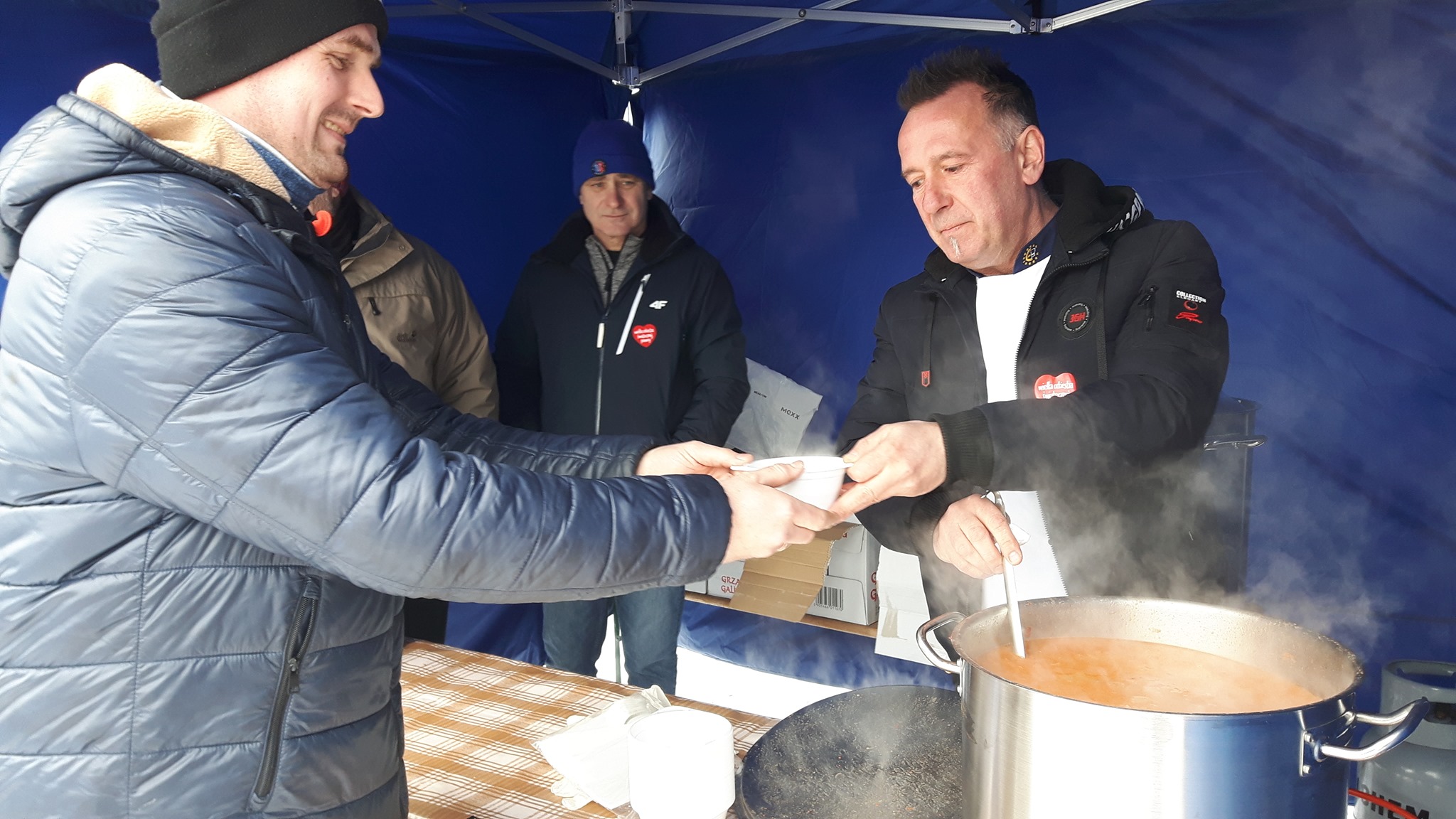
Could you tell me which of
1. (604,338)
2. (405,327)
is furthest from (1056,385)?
(405,327)

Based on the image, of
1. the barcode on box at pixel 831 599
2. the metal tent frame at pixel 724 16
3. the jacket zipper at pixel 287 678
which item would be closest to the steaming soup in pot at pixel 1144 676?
the jacket zipper at pixel 287 678

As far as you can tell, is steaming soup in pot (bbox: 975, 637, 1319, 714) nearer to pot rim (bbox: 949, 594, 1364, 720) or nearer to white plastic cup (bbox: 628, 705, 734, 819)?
pot rim (bbox: 949, 594, 1364, 720)

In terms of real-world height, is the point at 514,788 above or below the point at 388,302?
below

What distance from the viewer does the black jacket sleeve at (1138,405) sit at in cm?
177

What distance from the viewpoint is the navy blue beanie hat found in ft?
12.9

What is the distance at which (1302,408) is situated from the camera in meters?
3.47

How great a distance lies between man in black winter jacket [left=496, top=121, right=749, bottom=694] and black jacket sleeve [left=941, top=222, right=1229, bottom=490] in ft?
6.77

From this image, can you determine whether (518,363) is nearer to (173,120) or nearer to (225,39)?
(225,39)

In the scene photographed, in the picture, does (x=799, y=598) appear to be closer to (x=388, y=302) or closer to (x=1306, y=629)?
(x=388, y=302)

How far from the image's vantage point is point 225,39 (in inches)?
55.5

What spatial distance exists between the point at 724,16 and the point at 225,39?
10.2 ft

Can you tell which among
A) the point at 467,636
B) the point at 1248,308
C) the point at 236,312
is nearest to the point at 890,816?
the point at 236,312

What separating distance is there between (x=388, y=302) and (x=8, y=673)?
2.42 metres

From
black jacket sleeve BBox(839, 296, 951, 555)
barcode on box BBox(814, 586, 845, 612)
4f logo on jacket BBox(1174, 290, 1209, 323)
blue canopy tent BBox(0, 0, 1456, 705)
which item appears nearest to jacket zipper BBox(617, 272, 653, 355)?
blue canopy tent BBox(0, 0, 1456, 705)
